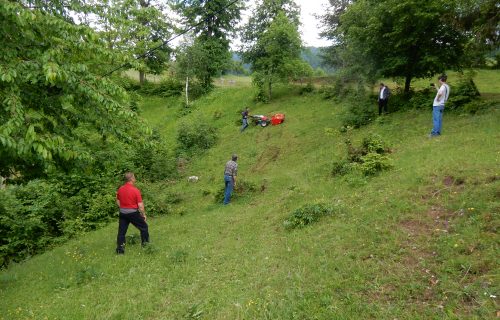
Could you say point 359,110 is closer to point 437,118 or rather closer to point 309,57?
point 437,118

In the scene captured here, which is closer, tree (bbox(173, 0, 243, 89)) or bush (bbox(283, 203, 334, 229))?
bush (bbox(283, 203, 334, 229))

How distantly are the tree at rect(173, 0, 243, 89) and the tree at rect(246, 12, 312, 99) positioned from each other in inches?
291

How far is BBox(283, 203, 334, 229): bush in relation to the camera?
362 inches

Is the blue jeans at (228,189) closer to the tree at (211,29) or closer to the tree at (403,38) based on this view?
the tree at (403,38)

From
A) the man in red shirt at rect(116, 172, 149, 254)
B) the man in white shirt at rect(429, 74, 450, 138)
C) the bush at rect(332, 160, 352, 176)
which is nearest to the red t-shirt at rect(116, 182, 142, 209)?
the man in red shirt at rect(116, 172, 149, 254)

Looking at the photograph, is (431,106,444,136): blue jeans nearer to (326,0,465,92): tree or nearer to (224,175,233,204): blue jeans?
(326,0,465,92): tree

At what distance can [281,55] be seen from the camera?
27.6m

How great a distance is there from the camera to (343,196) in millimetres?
10430

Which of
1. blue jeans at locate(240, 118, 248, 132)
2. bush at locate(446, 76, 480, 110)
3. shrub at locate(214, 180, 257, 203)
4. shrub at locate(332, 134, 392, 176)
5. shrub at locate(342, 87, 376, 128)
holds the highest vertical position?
bush at locate(446, 76, 480, 110)

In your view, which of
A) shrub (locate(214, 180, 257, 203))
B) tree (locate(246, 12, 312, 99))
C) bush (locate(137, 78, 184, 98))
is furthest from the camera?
bush (locate(137, 78, 184, 98))

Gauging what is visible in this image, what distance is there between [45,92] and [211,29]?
32767 millimetres

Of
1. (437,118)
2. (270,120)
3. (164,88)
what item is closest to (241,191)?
(437,118)

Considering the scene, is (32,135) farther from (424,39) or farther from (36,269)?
(424,39)

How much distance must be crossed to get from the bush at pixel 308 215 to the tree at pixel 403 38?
1049cm
